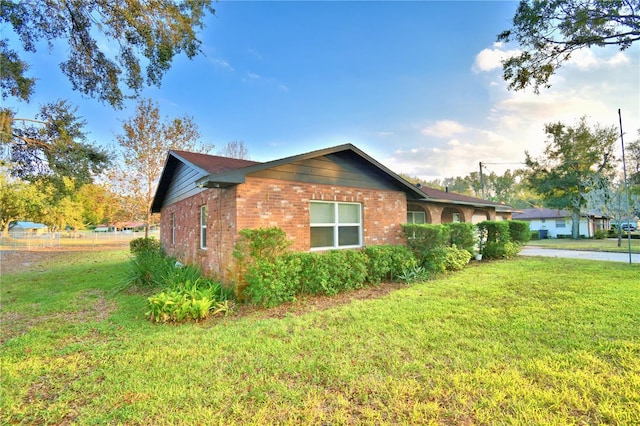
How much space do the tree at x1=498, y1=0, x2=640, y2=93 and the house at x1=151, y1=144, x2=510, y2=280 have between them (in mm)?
4173

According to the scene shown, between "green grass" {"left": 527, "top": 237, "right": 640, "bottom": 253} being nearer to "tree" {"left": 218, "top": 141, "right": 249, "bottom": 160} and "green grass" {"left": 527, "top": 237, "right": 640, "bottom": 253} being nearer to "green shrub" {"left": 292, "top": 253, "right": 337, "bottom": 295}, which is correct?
"green shrub" {"left": 292, "top": 253, "right": 337, "bottom": 295}

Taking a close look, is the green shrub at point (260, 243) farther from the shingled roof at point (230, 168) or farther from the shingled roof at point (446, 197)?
the shingled roof at point (446, 197)

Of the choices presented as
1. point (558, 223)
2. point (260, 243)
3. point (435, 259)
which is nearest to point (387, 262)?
point (435, 259)

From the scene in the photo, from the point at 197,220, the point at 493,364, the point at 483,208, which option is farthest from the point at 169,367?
the point at 483,208

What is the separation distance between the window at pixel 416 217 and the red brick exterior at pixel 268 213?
350cm

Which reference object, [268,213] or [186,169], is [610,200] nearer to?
[268,213]

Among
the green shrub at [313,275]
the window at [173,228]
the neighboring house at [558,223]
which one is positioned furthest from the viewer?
the neighboring house at [558,223]

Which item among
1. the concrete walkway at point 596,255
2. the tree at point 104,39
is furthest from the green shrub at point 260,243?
the concrete walkway at point 596,255

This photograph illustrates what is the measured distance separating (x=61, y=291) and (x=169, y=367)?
7.39 m

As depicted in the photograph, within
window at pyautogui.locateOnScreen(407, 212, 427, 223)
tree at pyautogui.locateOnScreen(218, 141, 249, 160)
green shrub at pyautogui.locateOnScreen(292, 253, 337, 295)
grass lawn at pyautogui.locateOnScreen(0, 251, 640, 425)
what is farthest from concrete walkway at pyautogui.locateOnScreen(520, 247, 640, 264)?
tree at pyautogui.locateOnScreen(218, 141, 249, 160)

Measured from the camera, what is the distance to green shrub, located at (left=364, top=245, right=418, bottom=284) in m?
7.95

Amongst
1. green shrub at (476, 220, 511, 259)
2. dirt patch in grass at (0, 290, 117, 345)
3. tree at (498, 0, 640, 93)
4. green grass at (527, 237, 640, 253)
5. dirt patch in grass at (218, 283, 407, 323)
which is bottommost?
green grass at (527, 237, 640, 253)

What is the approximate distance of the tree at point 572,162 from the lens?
26469 mm

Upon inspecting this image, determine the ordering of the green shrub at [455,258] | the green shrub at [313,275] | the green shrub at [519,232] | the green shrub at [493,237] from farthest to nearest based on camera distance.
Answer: the green shrub at [519,232] < the green shrub at [493,237] < the green shrub at [455,258] < the green shrub at [313,275]
